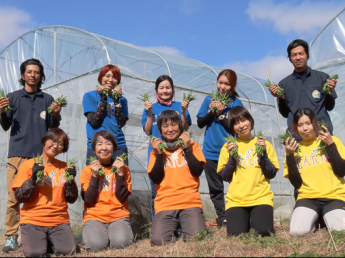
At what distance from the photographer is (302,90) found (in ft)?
15.5

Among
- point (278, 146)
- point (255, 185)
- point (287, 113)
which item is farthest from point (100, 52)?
point (278, 146)

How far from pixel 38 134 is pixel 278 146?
26.6ft

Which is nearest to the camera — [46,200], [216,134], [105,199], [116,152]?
[46,200]

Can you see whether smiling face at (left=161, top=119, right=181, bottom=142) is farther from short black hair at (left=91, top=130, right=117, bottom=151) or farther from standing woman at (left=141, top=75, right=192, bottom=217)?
short black hair at (left=91, top=130, right=117, bottom=151)

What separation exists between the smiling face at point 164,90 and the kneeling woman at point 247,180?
1.13 meters

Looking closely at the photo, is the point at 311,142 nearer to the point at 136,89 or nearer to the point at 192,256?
the point at 192,256

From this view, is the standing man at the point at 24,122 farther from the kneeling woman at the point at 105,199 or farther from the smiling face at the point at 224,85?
the smiling face at the point at 224,85

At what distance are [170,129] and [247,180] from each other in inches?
44.4

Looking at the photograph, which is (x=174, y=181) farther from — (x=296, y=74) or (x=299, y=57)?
(x=299, y=57)

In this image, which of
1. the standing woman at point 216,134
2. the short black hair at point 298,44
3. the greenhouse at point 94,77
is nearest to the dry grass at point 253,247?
the standing woman at point 216,134

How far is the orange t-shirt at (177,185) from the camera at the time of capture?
13.7 feet

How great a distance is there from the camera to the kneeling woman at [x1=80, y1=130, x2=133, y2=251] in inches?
159

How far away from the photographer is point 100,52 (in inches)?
287

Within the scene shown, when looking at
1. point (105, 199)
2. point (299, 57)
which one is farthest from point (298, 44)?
point (105, 199)
